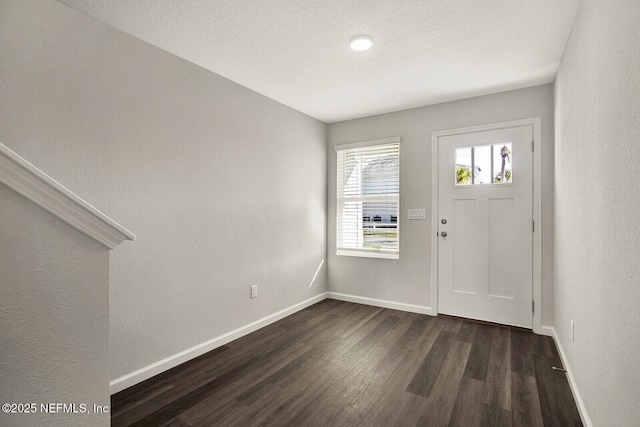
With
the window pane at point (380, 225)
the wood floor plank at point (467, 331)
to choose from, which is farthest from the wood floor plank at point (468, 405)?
the window pane at point (380, 225)

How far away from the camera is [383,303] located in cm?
401

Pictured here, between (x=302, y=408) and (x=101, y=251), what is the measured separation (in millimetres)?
1525

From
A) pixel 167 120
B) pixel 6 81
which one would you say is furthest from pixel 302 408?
pixel 6 81

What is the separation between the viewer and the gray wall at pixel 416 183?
3.12m

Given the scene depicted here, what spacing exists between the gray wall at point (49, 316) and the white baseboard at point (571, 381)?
2.33 metres

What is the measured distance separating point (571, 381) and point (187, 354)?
280 cm

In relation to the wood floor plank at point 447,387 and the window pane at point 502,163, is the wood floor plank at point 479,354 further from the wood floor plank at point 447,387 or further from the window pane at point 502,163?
the window pane at point 502,163

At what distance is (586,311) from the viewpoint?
1.79 metres

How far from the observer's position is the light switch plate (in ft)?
12.3

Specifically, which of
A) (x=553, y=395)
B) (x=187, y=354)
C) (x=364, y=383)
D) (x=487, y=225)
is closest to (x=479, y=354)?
(x=553, y=395)

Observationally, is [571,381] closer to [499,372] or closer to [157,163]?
[499,372]

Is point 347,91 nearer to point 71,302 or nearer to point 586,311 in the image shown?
point 586,311

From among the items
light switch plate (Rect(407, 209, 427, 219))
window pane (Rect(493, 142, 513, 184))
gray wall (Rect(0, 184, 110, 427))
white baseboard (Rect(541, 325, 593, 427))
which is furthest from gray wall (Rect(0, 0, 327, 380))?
white baseboard (Rect(541, 325, 593, 427))

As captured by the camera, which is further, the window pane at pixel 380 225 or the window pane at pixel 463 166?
the window pane at pixel 380 225
